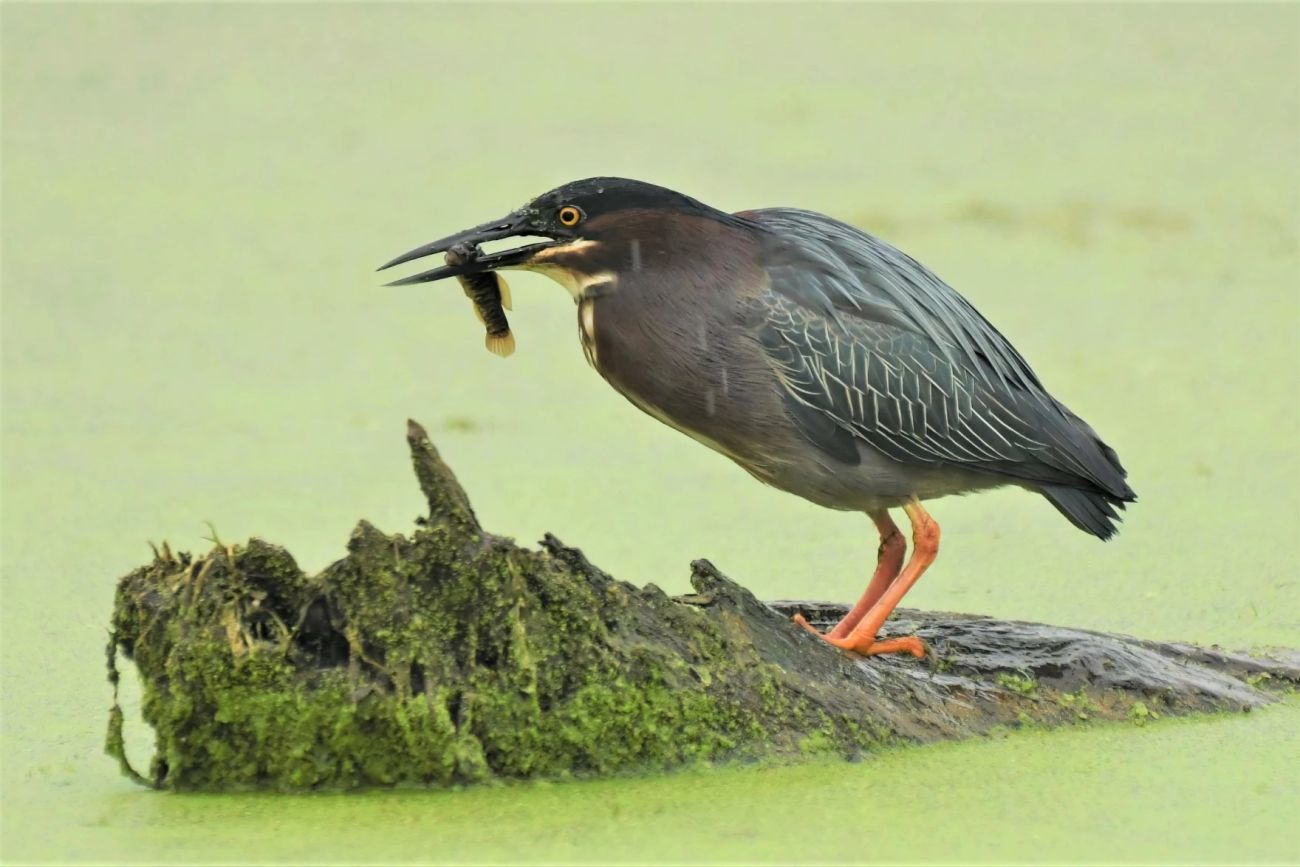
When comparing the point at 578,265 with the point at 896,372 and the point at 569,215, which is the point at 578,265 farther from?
the point at 896,372

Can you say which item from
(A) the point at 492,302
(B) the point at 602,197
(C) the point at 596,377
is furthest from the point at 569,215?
(C) the point at 596,377

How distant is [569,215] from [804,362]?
647 millimetres

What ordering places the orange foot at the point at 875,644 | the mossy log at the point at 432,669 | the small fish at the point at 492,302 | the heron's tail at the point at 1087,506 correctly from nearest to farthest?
the mossy log at the point at 432,669
the orange foot at the point at 875,644
the small fish at the point at 492,302
the heron's tail at the point at 1087,506

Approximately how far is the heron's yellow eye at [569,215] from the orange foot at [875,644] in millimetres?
1058

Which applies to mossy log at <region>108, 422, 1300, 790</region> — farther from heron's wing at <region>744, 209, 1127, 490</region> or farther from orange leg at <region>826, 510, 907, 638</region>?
heron's wing at <region>744, 209, 1127, 490</region>

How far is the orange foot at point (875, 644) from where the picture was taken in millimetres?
4358

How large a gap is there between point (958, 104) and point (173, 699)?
8.07 meters

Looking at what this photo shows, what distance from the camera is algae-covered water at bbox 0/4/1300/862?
3783 mm

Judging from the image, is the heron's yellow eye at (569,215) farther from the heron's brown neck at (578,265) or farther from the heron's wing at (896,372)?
the heron's wing at (896,372)

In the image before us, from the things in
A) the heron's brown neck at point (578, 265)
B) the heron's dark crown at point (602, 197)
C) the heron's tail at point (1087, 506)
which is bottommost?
the heron's tail at point (1087, 506)

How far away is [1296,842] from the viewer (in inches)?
145

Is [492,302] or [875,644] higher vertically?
[492,302]

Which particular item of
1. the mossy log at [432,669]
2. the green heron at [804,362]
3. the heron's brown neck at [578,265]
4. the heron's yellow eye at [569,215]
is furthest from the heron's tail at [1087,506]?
the heron's yellow eye at [569,215]

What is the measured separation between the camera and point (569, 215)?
4.50 meters
